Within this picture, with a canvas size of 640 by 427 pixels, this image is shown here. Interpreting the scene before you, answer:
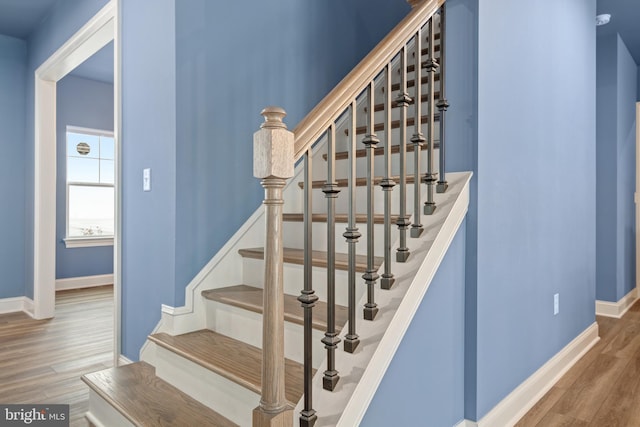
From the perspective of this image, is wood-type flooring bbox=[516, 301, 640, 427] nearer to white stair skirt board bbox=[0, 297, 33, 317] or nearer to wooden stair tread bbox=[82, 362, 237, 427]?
wooden stair tread bbox=[82, 362, 237, 427]

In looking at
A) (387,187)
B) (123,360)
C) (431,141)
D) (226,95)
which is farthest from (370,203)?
(123,360)

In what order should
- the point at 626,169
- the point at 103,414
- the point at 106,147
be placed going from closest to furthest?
the point at 103,414 → the point at 626,169 → the point at 106,147

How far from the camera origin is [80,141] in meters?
5.65

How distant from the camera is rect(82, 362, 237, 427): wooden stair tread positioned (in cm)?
157

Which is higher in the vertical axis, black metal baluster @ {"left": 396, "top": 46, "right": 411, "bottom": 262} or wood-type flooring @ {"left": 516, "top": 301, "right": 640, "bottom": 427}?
black metal baluster @ {"left": 396, "top": 46, "right": 411, "bottom": 262}

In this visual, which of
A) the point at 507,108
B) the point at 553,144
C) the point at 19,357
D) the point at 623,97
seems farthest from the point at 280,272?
the point at 623,97

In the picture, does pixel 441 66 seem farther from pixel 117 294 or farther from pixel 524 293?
pixel 117 294

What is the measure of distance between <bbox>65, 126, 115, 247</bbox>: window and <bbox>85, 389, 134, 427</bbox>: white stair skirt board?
14.1ft

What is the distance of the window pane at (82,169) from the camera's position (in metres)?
5.59

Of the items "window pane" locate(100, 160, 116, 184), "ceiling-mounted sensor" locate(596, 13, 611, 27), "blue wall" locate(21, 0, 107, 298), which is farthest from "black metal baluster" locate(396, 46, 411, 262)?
"window pane" locate(100, 160, 116, 184)

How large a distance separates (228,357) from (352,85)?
1.18 meters

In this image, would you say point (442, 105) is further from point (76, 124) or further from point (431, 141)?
point (76, 124)

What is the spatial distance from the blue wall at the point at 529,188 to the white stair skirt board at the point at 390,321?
0.57ft

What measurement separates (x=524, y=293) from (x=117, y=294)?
92.1 inches
